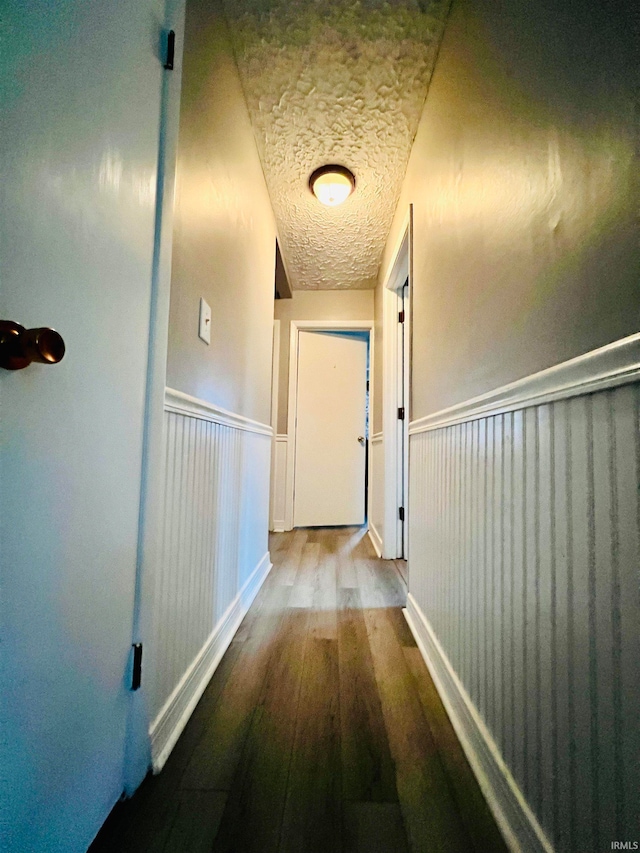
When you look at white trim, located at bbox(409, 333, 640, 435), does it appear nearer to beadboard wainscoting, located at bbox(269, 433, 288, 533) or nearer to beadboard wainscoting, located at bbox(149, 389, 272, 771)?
beadboard wainscoting, located at bbox(149, 389, 272, 771)

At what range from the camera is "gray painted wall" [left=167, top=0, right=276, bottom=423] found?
0.90m

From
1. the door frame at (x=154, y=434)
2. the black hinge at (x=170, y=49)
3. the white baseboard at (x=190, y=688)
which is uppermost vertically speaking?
the black hinge at (x=170, y=49)

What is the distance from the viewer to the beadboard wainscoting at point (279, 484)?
Answer: 123 inches

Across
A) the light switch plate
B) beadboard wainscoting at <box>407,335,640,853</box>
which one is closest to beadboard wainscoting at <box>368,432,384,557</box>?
beadboard wainscoting at <box>407,335,640,853</box>

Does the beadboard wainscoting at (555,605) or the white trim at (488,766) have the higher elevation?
the beadboard wainscoting at (555,605)

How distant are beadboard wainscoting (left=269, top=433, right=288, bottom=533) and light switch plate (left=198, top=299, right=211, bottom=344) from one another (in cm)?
209

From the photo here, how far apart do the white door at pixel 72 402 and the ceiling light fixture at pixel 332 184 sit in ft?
4.12

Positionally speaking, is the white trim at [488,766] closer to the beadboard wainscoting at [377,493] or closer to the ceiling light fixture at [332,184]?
the beadboard wainscoting at [377,493]

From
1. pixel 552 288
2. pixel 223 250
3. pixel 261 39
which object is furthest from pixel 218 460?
pixel 261 39

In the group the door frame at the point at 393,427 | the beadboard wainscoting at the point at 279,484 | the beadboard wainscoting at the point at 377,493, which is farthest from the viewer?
the beadboard wainscoting at the point at 279,484

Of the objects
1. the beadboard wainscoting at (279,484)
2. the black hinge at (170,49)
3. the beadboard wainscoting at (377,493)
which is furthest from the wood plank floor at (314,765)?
the beadboard wainscoting at (279,484)

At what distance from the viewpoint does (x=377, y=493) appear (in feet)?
9.00

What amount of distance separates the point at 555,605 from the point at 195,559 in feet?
2.91

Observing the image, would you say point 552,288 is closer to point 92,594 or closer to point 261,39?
point 92,594
